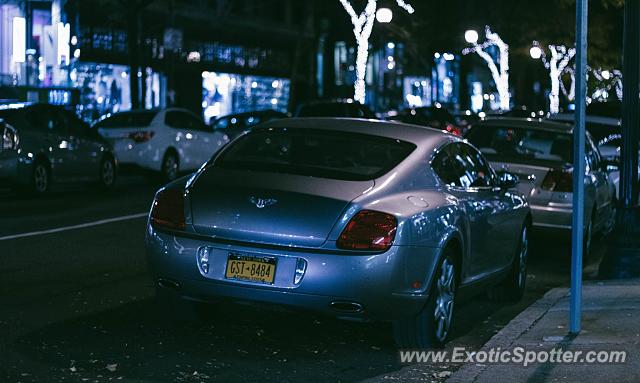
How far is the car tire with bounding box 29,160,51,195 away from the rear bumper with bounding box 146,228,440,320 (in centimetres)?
1203

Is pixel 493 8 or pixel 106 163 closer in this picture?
pixel 106 163

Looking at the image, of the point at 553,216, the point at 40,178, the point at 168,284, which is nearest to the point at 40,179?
the point at 40,178

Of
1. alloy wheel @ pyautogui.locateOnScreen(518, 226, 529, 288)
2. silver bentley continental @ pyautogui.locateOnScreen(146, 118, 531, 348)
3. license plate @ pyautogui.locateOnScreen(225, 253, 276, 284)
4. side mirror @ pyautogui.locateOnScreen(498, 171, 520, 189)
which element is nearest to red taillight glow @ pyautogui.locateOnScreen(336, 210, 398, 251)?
silver bentley continental @ pyautogui.locateOnScreen(146, 118, 531, 348)

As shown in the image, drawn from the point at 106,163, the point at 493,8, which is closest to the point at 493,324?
the point at 106,163

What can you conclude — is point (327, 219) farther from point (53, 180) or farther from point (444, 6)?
point (444, 6)

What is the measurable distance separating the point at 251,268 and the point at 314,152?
1.34m

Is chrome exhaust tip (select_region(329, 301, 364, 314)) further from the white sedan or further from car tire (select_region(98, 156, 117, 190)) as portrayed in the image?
the white sedan

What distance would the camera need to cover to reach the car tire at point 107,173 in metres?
22.0

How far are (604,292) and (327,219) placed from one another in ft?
12.7

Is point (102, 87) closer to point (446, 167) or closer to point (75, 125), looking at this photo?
point (75, 125)

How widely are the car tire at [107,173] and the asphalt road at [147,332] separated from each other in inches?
365

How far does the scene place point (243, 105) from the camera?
51.2 metres

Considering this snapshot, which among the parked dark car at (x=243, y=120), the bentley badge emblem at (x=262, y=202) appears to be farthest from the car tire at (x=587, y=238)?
the parked dark car at (x=243, y=120)

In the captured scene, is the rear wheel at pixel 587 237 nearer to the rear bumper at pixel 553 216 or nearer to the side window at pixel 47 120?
the rear bumper at pixel 553 216
